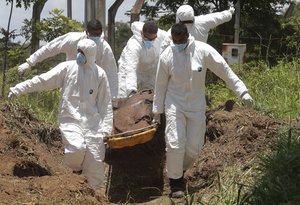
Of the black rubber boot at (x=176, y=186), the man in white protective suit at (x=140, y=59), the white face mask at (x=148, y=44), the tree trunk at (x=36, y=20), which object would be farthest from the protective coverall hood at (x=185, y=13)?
the tree trunk at (x=36, y=20)

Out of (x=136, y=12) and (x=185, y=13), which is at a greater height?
(x=185, y=13)

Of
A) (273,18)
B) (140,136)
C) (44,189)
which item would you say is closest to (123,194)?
(140,136)

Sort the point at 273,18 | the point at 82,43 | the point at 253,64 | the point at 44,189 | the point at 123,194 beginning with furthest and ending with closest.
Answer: the point at 273,18, the point at 253,64, the point at 123,194, the point at 82,43, the point at 44,189

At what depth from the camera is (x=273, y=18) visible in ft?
66.3

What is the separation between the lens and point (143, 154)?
8.66 metres

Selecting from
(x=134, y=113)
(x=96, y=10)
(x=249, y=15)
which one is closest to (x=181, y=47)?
(x=134, y=113)

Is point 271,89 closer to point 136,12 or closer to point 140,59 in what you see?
point 140,59

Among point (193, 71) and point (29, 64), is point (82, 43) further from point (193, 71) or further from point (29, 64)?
point (29, 64)

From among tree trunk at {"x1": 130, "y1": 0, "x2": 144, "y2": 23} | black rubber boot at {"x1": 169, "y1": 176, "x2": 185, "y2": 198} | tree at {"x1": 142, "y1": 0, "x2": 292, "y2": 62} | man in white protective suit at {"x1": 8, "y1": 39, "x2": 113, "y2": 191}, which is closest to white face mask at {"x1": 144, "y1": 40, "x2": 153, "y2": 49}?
man in white protective suit at {"x1": 8, "y1": 39, "x2": 113, "y2": 191}

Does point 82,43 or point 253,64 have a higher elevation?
point 82,43

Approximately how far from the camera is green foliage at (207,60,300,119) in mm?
8664

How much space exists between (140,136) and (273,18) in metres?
13.9

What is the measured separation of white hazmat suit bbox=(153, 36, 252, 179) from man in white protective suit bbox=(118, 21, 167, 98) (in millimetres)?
1053

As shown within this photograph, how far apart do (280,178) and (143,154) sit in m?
3.20
